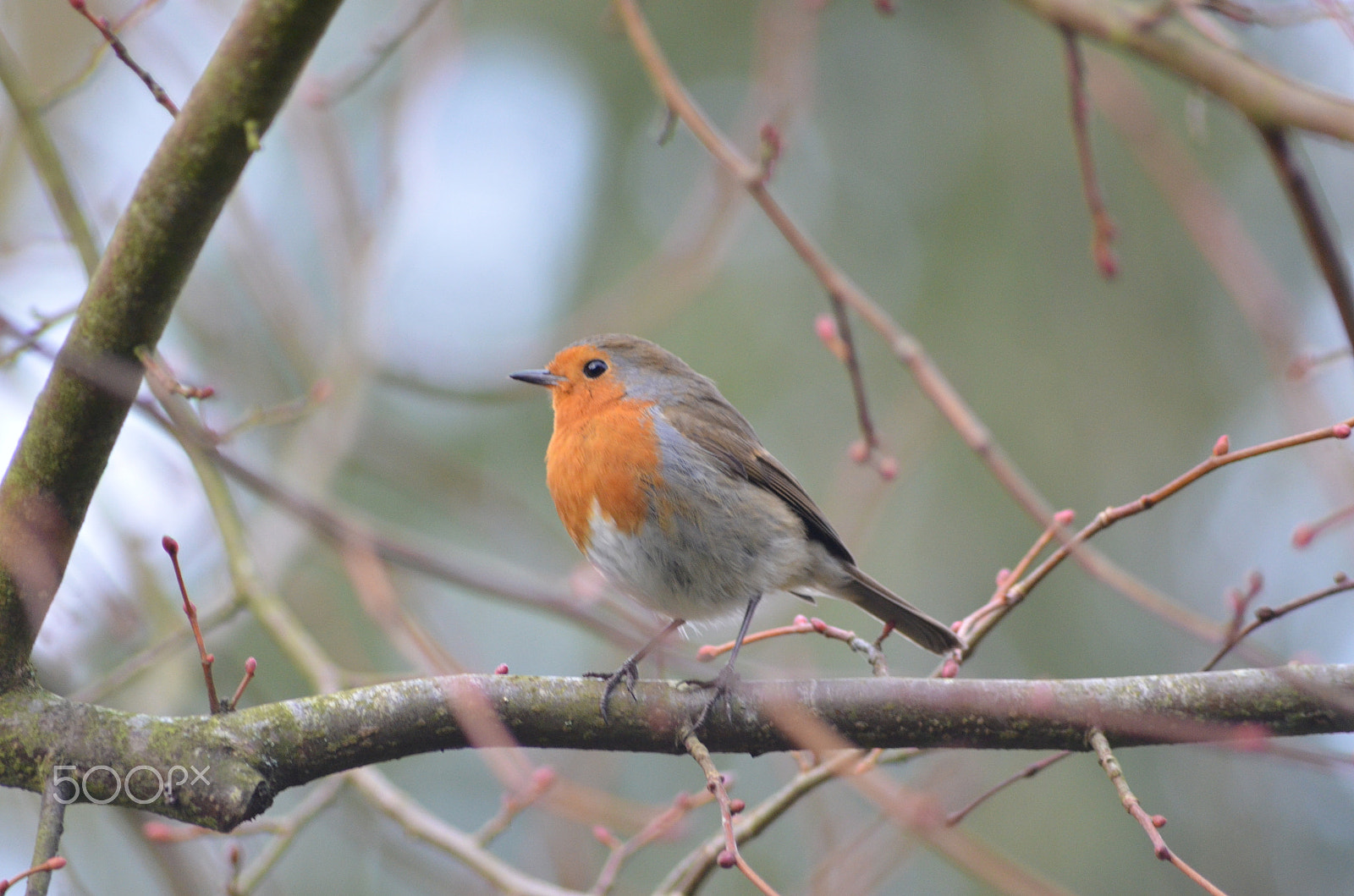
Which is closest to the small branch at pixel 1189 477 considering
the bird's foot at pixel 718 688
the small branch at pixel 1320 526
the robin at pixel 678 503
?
the small branch at pixel 1320 526

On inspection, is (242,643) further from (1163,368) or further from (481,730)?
(1163,368)

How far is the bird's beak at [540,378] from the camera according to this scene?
3.79m

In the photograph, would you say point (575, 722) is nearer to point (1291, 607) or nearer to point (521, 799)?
point (521, 799)

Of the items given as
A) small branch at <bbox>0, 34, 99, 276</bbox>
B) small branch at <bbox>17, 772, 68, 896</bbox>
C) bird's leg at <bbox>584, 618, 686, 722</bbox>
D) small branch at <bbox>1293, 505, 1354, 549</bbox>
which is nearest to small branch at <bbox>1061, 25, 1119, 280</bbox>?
small branch at <bbox>1293, 505, 1354, 549</bbox>

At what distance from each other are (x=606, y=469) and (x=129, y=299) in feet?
5.42

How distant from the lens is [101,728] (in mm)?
2088

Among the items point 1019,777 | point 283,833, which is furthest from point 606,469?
point 1019,777

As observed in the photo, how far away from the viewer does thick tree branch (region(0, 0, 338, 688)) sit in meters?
1.77

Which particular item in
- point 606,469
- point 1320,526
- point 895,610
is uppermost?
point 606,469

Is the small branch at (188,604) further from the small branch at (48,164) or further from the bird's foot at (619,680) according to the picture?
the small branch at (48,164)

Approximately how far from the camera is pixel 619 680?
95.0 inches

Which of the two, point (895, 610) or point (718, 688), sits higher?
point (895, 610)

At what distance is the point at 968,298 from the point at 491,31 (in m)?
4.30

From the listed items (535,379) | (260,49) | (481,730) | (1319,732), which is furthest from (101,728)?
(1319,732)
